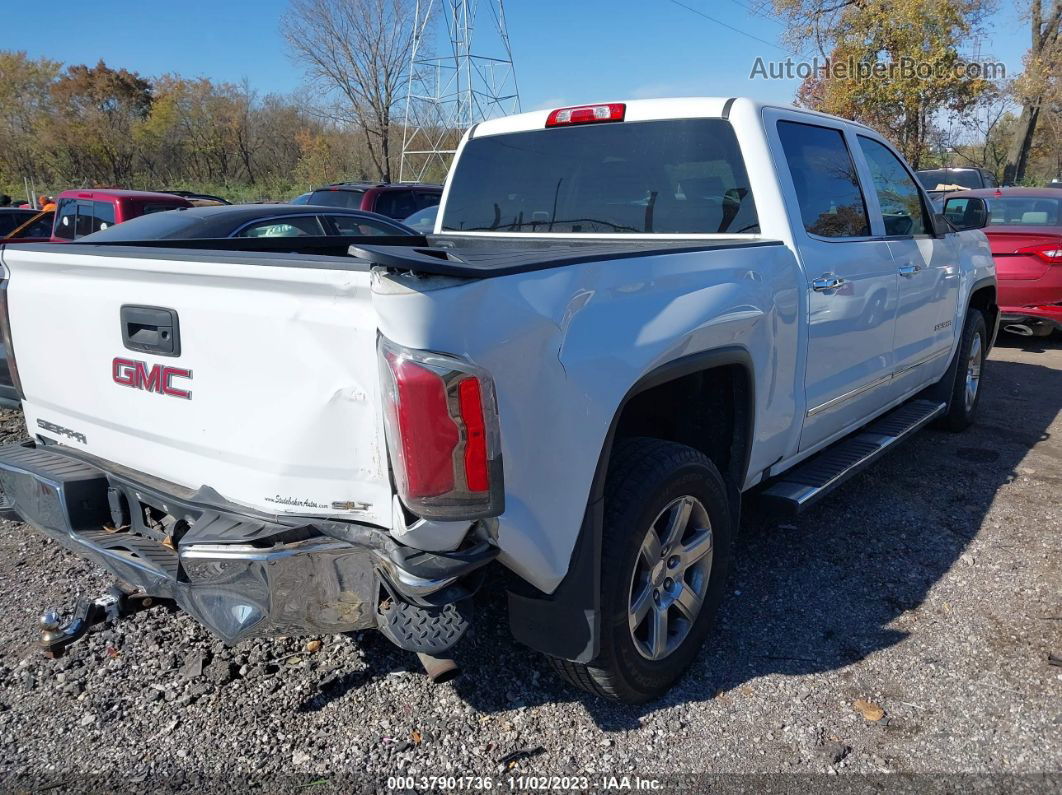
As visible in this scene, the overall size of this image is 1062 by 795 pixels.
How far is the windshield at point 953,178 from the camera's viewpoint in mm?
17516

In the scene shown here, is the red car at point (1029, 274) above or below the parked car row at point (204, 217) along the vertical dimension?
below

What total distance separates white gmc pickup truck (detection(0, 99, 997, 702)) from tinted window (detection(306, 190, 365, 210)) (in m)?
8.90

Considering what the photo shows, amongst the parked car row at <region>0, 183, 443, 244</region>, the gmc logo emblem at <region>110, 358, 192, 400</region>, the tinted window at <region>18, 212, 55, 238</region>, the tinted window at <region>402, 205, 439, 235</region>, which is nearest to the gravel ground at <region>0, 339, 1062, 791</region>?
the gmc logo emblem at <region>110, 358, 192, 400</region>

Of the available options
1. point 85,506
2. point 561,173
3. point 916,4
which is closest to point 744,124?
point 561,173

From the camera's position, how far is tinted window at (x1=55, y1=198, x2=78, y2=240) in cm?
1076

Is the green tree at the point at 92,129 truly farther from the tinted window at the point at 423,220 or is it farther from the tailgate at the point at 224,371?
the tailgate at the point at 224,371

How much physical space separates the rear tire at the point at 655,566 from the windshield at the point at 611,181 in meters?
1.28

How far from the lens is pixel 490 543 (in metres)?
2.10

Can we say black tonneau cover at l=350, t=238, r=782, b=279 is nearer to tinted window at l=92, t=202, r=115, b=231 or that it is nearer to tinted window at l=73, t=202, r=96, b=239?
tinted window at l=92, t=202, r=115, b=231

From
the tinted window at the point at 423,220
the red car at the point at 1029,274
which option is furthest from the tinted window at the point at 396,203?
the red car at the point at 1029,274

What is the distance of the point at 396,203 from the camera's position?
12.3 metres

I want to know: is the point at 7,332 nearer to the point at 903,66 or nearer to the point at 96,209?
the point at 96,209

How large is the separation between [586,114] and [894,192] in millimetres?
1848

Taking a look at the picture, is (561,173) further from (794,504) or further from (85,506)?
(85,506)
